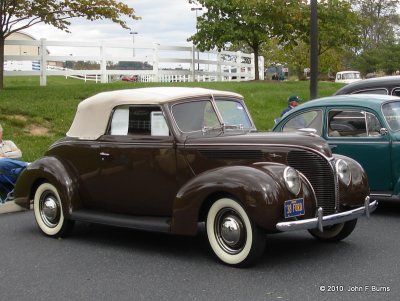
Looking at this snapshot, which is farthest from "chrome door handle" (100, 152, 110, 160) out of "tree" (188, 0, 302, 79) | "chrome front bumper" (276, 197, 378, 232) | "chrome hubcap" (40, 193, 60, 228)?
"tree" (188, 0, 302, 79)

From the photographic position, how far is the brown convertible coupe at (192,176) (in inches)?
232

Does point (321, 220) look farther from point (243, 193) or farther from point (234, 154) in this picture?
→ point (234, 154)

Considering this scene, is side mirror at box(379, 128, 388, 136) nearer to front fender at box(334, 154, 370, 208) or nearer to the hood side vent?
front fender at box(334, 154, 370, 208)

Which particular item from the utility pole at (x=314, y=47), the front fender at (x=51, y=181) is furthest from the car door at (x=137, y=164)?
the utility pole at (x=314, y=47)

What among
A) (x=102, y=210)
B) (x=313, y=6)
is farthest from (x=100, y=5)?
(x=102, y=210)

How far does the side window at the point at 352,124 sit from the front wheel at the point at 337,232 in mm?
2092

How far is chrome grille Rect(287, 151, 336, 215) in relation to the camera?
242 inches

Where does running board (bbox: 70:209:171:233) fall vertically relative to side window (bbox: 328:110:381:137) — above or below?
below

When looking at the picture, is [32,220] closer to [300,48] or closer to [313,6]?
[313,6]

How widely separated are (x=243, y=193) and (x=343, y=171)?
1324mm

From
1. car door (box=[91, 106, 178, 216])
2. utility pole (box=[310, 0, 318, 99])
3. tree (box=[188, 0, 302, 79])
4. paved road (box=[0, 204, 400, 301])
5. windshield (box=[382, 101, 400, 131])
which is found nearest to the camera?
paved road (box=[0, 204, 400, 301])

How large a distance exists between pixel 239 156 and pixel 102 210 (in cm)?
197

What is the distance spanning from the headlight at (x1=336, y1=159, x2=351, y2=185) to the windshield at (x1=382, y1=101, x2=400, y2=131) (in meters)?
2.23

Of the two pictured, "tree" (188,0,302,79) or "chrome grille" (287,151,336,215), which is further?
"tree" (188,0,302,79)
